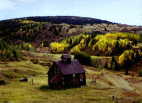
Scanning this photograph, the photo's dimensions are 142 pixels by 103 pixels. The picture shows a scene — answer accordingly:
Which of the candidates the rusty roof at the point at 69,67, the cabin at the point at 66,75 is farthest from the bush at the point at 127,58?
the cabin at the point at 66,75

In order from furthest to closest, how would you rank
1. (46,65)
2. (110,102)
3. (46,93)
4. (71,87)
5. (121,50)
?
(121,50), (46,65), (71,87), (46,93), (110,102)

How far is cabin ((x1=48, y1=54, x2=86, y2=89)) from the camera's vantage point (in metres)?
80.8

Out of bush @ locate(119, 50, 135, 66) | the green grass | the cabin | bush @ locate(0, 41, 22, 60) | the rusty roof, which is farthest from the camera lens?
bush @ locate(119, 50, 135, 66)

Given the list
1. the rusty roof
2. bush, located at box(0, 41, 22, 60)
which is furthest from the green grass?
bush, located at box(0, 41, 22, 60)

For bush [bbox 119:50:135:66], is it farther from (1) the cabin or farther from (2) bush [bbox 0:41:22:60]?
(1) the cabin

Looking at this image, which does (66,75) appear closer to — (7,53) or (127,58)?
(7,53)

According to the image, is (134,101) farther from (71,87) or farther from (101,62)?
(101,62)

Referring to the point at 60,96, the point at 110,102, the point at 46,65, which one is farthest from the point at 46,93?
the point at 46,65

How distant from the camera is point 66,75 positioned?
81.1 meters

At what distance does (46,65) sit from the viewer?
474 feet

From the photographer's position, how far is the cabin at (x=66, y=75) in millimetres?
80812

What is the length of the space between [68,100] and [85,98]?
5263 mm

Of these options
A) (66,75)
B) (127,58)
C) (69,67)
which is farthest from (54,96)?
(127,58)

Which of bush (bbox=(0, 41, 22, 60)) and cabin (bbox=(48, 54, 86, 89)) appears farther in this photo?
bush (bbox=(0, 41, 22, 60))
